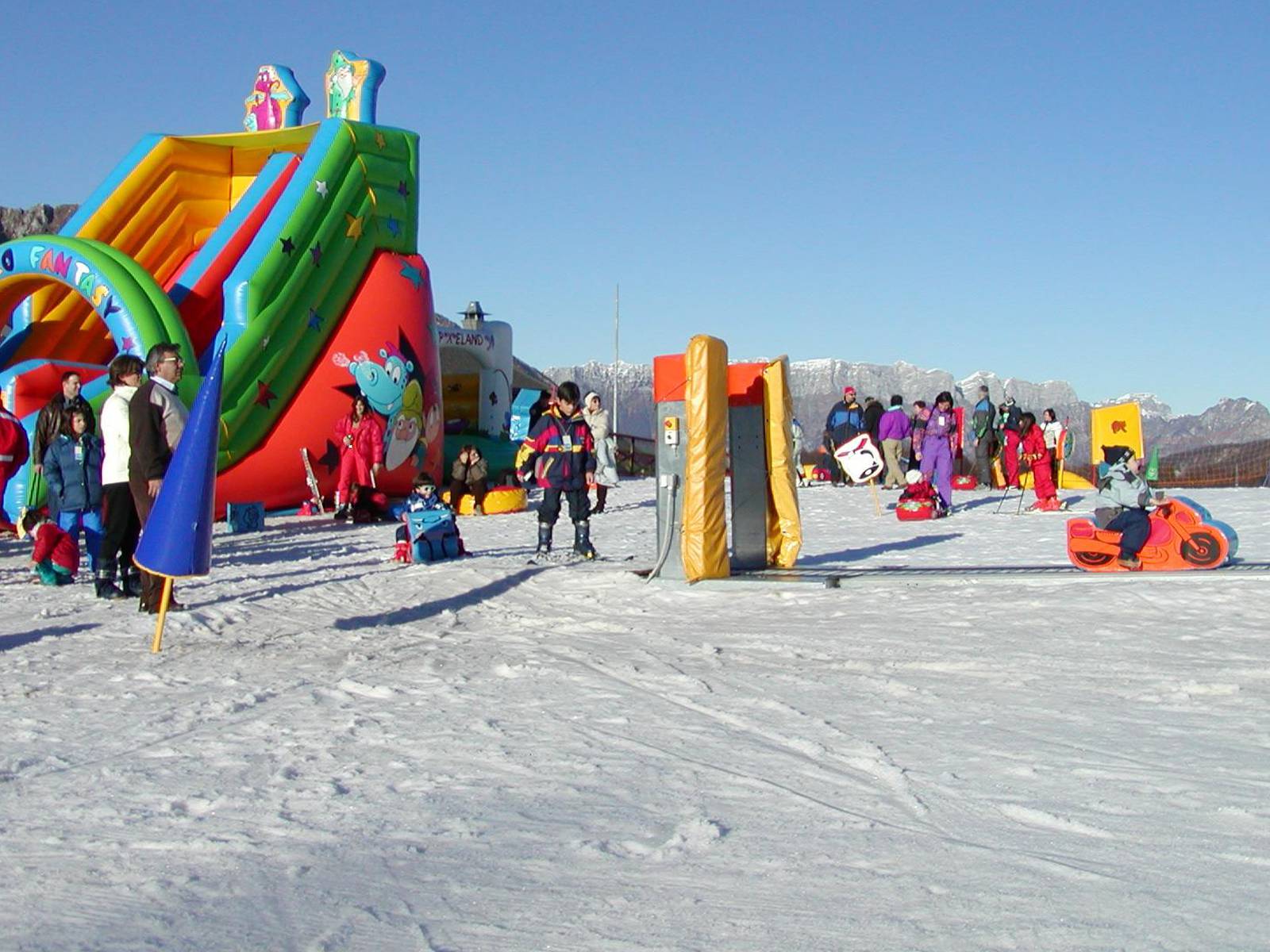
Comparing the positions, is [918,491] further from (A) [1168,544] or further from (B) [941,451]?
Result: (A) [1168,544]

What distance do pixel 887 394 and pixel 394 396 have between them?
62277 mm

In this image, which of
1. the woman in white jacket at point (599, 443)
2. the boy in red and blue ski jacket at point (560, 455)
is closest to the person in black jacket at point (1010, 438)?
the woman in white jacket at point (599, 443)

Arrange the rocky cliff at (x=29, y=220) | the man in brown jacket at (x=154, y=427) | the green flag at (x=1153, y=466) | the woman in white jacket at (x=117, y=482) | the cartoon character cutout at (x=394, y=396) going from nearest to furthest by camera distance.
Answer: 1. the man in brown jacket at (x=154, y=427)
2. the woman in white jacket at (x=117, y=482)
3. the green flag at (x=1153, y=466)
4. the cartoon character cutout at (x=394, y=396)
5. the rocky cliff at (x=29, y=220)

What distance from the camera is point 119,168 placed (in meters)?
16.5

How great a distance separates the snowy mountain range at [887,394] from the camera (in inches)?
2532

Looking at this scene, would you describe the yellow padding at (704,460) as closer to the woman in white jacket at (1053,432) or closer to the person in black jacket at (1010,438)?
the person in black jacket at (1010,438)

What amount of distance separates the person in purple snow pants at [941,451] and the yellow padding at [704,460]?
6.46m

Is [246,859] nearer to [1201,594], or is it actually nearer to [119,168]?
[1201,594]

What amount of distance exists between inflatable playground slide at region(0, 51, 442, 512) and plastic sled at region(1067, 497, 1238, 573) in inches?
348

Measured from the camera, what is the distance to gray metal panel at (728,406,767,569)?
29.8ft

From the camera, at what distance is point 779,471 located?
8.98 m

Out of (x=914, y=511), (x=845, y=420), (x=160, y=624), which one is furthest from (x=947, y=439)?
(x=160, y=624)

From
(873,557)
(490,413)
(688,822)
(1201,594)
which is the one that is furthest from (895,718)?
(490,413)

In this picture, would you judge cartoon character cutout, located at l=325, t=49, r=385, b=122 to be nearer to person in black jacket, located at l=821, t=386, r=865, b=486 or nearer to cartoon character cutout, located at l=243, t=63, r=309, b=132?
cartoon character cutout, located at l=243, t=63, r=309, b=132
